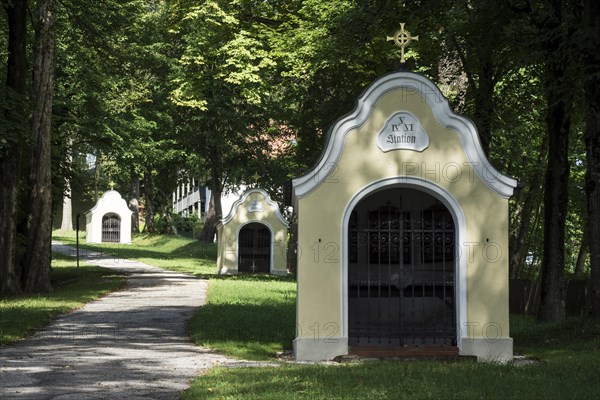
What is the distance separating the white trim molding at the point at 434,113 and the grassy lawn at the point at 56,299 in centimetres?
594

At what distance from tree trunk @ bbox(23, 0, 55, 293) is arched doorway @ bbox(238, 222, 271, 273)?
47.8ft

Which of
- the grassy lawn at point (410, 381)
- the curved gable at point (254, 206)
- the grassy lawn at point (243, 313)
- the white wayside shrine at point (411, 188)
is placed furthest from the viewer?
the curved gable at point (254, 206)

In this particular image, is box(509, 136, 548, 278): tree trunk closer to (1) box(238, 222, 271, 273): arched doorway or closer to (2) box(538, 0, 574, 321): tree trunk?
(2) box(538, 0, 574, 321): tree trunk

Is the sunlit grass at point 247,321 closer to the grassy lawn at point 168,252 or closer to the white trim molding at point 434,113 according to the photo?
the white trim molding at point 434,113

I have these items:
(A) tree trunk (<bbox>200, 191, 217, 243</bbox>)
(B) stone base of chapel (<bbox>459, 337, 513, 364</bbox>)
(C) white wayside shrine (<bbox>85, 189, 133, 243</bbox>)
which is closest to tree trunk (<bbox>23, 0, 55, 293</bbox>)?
(B) stone base of chapel (<bbox>459, 337, 513, 364</bbox>)

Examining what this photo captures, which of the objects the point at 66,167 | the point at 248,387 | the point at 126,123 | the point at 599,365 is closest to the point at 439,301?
the point at 599,365

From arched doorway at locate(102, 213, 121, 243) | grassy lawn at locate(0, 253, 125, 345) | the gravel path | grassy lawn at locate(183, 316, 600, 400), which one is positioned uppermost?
arched doorway at locate(102, 213, 121, 243)

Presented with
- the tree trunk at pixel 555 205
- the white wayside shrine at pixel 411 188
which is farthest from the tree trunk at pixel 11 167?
the white wayside shrine at pixel 411 188

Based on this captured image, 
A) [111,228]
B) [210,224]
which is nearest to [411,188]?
[210,224]

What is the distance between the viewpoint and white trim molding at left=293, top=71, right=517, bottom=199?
15.4 meters

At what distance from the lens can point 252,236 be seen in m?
43.8

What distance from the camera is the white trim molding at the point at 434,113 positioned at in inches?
605

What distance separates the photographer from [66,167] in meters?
36.8

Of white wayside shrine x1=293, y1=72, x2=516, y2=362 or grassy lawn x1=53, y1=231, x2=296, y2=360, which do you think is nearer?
white wayside shrine x1=293, y1=72, x2=516, y2=362
